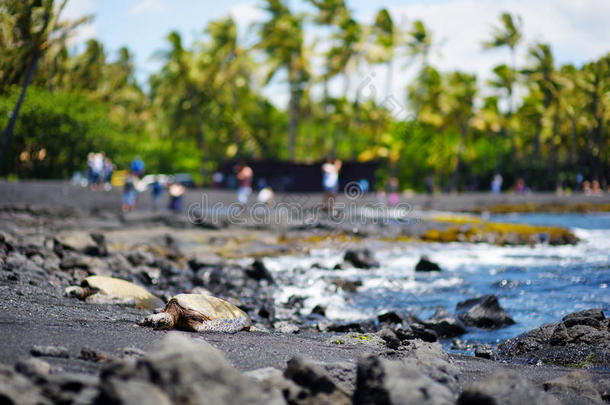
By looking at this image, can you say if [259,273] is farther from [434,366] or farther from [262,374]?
[262,374]

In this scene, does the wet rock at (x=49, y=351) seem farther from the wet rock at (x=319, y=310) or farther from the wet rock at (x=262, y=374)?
the wet rock at (x=319, y=310)

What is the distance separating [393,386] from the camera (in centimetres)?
307

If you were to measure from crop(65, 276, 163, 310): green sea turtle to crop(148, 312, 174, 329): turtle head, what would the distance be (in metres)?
1.46

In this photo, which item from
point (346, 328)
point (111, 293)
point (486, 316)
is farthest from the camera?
point (486, 316)

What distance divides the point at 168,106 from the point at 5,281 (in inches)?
1598

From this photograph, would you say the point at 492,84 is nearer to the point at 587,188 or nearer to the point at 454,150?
the point at 454,150

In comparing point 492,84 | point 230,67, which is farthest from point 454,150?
point 230,67

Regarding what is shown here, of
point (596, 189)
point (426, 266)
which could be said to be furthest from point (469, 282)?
point (596, 189)

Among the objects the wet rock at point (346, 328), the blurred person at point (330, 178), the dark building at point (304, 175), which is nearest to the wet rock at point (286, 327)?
the wet rock at point (346, 328)

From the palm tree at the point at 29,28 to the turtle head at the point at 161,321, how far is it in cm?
1334

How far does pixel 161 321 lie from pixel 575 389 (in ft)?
10.9

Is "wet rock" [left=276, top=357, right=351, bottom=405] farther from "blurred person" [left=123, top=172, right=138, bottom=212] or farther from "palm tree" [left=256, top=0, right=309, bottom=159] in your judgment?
"palm tree" [left=256, top=0, right=309, bottom=159]

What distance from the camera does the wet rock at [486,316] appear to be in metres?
7.04

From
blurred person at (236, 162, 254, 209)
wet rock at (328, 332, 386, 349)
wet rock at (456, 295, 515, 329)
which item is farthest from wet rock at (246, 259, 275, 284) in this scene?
blurred person at (236, 162, 254, 209)
